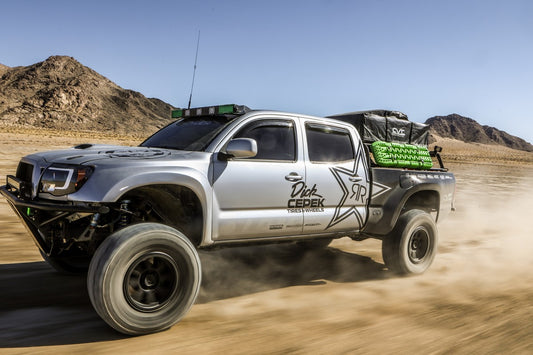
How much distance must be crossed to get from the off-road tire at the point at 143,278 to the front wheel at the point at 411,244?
3.00 metres

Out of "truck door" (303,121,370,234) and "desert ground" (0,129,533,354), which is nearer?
"desert ground" (0,129,533,354)

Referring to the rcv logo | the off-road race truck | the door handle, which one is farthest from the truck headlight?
the rcv logo

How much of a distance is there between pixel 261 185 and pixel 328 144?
1172mm

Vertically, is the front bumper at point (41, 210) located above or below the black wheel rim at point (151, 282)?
above

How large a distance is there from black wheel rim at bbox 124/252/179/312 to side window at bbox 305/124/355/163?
1.98m

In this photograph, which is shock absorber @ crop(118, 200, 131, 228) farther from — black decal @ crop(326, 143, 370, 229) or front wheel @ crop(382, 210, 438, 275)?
front wheel @ crop(382, 210, 438, 275)

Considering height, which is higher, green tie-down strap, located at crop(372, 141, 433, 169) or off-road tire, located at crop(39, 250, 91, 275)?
green tie-down strap, located at crop(372, 141, 433, 169)

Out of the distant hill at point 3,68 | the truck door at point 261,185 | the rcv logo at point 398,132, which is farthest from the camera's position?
the distant hill at point 3,68

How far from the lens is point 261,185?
456cm

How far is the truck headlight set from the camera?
365cm

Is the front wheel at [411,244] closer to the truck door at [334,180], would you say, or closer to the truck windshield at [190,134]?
the truck door at [334,180]

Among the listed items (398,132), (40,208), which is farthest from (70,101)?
(40,208)

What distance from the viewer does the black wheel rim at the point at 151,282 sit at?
372 centimetres

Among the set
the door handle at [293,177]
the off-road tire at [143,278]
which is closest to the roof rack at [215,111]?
the door handle at [293,177]
